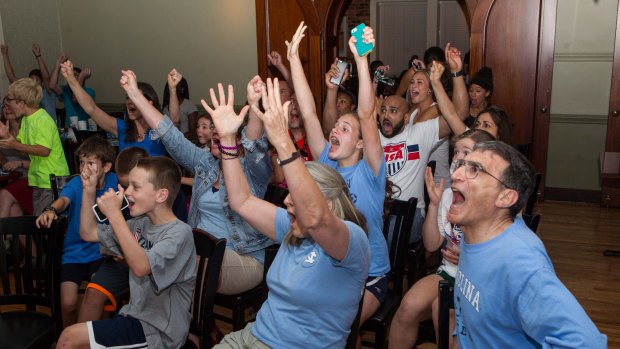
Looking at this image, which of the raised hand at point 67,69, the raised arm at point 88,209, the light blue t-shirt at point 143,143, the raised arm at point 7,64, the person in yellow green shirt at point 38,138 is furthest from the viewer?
the raised arm at point 7,64

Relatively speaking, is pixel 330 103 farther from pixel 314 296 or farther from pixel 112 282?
pixel 314 296

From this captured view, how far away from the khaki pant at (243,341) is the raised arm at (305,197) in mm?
451

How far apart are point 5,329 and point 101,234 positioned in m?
0.53

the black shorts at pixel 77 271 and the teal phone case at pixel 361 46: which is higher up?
the teal phone case at pixel 361 46

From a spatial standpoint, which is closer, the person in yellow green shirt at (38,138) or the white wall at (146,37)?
the person in yellow green shirt at (38,138)

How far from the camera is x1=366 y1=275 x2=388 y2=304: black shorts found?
2455 millimetres

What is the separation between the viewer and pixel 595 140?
5.66 meters

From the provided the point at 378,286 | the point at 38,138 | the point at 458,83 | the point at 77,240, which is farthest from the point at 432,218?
the point at 38,138

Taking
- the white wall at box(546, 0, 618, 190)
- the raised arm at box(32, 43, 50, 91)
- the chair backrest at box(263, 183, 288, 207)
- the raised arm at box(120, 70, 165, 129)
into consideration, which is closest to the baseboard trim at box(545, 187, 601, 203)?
the white wall at box(546, 0, 618, 190)

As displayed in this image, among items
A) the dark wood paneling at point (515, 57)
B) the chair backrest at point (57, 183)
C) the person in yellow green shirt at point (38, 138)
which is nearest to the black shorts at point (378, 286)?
the chair backrest at point (57, 183)

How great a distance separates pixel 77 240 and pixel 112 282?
0.48 meters

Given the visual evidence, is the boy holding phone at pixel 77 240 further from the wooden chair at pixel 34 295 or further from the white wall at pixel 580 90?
the white wall at pixel 580 90

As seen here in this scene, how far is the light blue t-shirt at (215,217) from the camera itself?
110 inches

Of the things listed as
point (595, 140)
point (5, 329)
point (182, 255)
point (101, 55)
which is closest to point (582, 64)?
point (595, 140)
